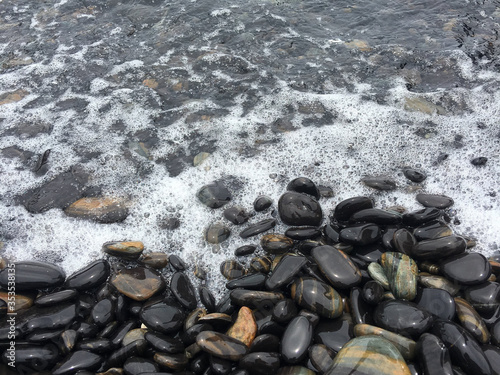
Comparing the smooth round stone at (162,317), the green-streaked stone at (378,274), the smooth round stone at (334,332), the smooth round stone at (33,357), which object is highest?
the green-streaked stone at (378,274)

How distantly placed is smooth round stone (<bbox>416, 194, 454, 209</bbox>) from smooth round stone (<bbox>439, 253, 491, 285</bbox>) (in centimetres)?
76

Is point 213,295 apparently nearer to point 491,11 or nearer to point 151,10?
point 151,10

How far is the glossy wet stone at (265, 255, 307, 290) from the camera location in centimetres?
296

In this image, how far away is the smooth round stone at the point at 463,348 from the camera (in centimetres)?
229

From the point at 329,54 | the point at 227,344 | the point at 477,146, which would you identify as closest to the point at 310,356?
the point at 227,344

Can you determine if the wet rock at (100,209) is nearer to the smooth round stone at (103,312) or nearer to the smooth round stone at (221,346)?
the smooth round stone at (103,312)

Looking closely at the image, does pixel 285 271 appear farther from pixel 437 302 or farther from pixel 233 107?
pixel 233 107

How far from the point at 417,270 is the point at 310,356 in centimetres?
123

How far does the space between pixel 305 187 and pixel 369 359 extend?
1918 mm

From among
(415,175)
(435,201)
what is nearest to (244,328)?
(435,201)

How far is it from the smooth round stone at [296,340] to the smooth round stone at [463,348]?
902 mm

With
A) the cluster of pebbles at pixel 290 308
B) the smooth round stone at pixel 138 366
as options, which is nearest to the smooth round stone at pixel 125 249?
the cluster of pebbles at pixel 290 308

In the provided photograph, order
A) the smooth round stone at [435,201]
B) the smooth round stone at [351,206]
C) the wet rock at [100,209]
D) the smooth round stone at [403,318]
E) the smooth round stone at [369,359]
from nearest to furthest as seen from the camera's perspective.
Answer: the smooth round stone at [369,359] < the smooth round stone at [403,318] < the smooth round stone at [351,206] < the smooth round stone at [435,201] < the wet rock at [100,209]

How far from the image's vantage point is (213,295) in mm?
3189
